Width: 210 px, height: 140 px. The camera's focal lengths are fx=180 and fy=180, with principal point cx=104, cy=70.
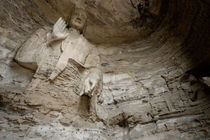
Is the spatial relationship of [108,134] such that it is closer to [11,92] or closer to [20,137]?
[20,137]

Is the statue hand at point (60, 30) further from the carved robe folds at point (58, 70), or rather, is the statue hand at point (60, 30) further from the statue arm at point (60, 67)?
the statue arm at point (60, 67)

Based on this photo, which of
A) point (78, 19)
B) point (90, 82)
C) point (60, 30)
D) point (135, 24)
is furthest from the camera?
point (135, 24)

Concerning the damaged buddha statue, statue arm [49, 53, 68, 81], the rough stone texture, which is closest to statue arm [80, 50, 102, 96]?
the damaged buddha statue

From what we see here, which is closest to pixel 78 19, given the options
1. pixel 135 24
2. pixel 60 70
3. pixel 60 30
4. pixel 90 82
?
pixel 60 30

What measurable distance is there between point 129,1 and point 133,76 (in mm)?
1734

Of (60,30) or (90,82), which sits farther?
(60,30)

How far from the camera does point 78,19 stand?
384 centimetres

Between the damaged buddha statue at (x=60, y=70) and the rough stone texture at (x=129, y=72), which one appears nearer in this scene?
the rough stone texture at (x=129, y=72)

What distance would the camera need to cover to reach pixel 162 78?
318 centimetres

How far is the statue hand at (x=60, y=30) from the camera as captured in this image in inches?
130

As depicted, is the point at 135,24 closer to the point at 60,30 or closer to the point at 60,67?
the point at 60,30

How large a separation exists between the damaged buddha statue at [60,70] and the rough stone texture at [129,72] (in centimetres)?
14

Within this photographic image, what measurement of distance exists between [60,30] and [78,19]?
0.59 m

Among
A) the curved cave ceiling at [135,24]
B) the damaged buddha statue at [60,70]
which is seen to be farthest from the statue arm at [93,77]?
the curved cave ceiling at [135,24]
